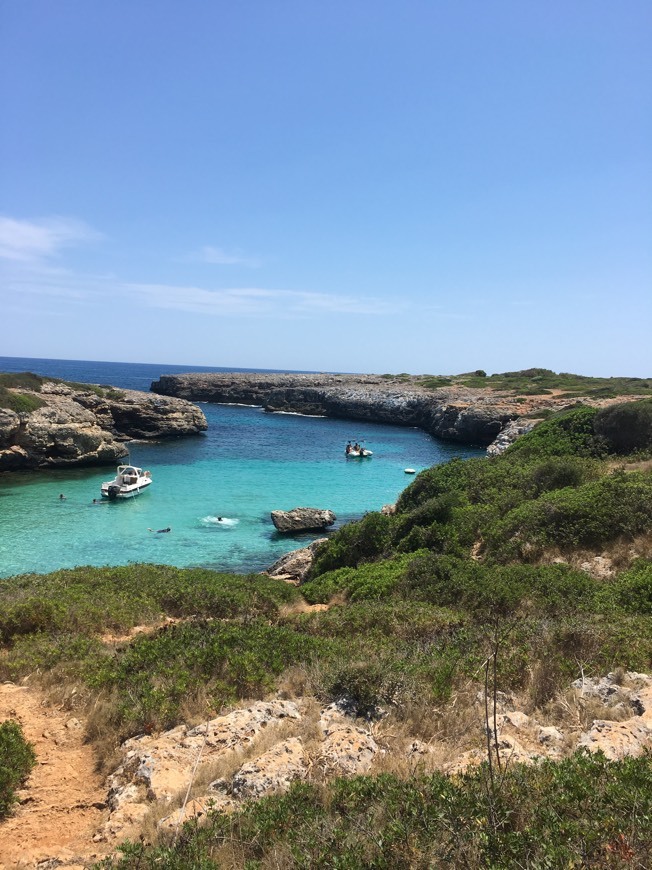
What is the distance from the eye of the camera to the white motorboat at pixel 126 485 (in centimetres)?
3144

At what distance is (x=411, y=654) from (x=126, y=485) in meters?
28.5

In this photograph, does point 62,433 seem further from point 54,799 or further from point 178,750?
point 178,750

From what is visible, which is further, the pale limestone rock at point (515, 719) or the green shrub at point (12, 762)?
the pale limestone rock at point (515, 719)

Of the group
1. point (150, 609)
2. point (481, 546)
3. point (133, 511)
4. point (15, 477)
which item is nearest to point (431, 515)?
point (481, 546)

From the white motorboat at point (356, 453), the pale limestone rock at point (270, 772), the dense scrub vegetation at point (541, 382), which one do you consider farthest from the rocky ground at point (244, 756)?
the dense scrub vegetation at point (541, 382)

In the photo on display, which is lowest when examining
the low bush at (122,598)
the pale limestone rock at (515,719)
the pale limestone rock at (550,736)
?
the low bush at (122,598)

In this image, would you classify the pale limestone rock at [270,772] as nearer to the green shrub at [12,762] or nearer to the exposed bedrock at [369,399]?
the green shrub at [12,762]

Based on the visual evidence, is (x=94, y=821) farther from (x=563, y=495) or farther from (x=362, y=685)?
(x=563, y=495)

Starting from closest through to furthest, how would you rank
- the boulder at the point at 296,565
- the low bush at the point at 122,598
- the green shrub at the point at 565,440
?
the low bush at the point at 122,598, the boulder at the point at 296,565, the green shrub at the point at 565,440

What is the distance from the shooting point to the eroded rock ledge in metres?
63.9

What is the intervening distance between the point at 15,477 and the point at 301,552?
2732cm

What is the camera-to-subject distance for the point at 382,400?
284 feet

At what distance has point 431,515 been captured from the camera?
53.5 feet

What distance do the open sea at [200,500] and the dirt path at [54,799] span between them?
1425 cm
